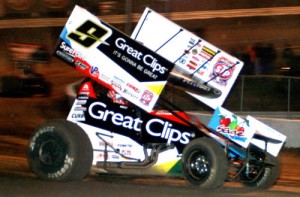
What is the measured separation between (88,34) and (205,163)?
6.99ft

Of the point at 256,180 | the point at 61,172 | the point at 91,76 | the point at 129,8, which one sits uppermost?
the point at 129,8

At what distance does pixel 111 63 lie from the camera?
8352 millimetres

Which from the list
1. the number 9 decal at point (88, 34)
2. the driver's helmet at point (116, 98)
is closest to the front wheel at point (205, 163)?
the driver's helmet at point (116, 98)

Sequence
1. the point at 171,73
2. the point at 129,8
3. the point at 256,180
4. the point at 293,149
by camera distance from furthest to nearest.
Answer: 1. the point at 293,149
2. the point at 129,8
3. the point at 256,180
4. the point at 171,73

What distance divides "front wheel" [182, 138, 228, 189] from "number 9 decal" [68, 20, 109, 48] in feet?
5.67

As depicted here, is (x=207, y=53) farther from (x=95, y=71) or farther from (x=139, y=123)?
(x=95, y=71)

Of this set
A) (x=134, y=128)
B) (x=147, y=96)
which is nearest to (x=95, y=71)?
(x=147, y=96)

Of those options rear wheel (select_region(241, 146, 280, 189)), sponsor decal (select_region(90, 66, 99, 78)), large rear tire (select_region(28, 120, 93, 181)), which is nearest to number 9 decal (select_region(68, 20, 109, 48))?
sponsor decal (select_region(90, 66, 99, 78))

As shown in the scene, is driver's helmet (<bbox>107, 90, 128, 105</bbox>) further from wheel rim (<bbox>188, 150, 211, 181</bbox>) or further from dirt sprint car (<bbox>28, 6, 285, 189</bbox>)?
wheel rim (<bbox>188, 150, 211, 181</bbox>)

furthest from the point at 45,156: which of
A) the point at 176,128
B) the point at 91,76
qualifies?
the point at 176,128

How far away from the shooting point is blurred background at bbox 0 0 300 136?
16.3 meters

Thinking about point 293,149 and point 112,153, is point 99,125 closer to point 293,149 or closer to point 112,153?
point 112,153

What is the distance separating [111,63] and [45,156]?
1.40 metres

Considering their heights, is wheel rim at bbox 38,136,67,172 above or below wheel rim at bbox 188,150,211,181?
below
